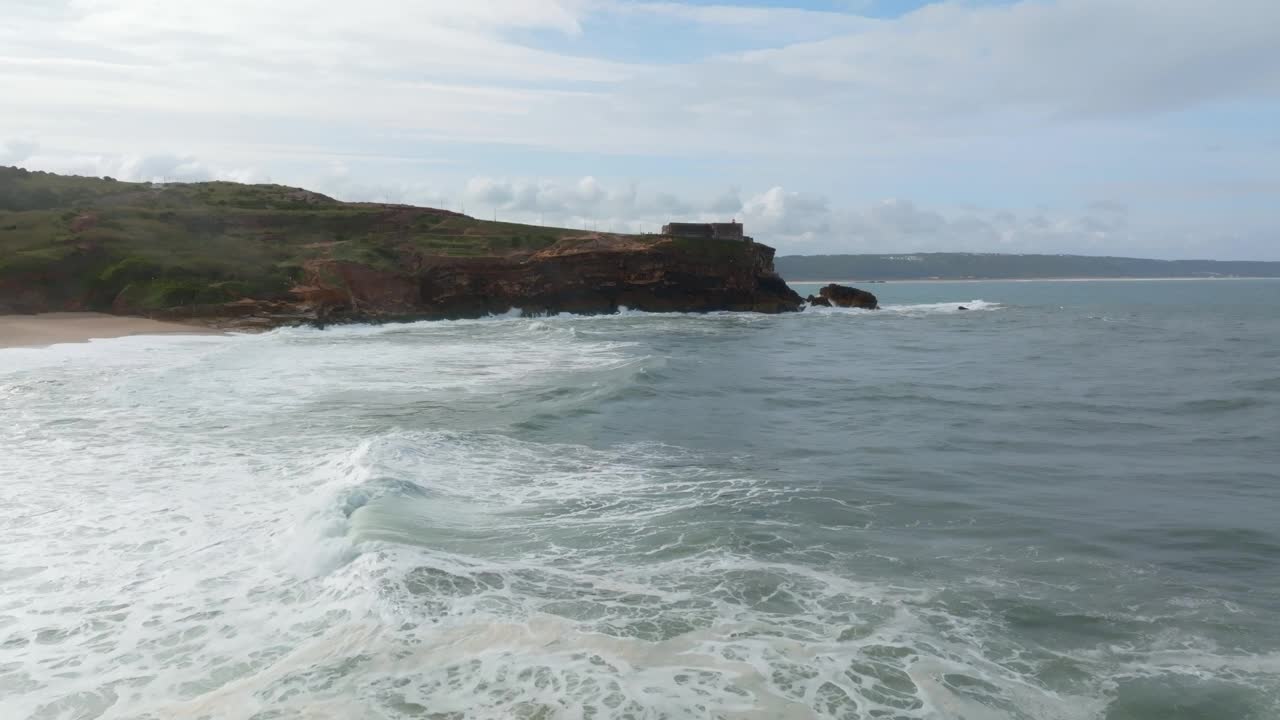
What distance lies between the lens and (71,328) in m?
35.2

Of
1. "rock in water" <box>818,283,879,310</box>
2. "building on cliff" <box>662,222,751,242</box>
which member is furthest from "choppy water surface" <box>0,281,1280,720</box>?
"rock in water" <box>818,283,879,310</box>

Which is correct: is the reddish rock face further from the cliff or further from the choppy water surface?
the choppy water surface

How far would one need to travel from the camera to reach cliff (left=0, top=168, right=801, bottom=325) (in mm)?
43250

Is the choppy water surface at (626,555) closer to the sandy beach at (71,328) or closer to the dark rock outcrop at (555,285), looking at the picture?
the sandy beach at (71,328)

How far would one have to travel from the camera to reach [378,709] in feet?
18.6

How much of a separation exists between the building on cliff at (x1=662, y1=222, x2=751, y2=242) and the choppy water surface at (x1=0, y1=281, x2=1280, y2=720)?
51.1 m

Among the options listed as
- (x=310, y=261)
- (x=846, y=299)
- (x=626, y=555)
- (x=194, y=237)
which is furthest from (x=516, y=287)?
(x=626, y=555)

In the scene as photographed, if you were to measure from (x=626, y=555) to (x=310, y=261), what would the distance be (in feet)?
159

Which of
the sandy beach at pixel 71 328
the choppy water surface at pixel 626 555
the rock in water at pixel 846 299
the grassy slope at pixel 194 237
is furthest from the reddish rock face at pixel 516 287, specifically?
the choppy water surface at pixel 626 555

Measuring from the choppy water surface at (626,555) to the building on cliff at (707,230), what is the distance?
2012 inches

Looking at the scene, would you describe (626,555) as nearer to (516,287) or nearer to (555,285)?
(516,287)

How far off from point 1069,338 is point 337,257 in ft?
136

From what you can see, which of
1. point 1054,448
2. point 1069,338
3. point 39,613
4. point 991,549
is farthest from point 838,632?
point 1069,338

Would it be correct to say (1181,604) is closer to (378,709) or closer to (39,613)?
(378,709)
